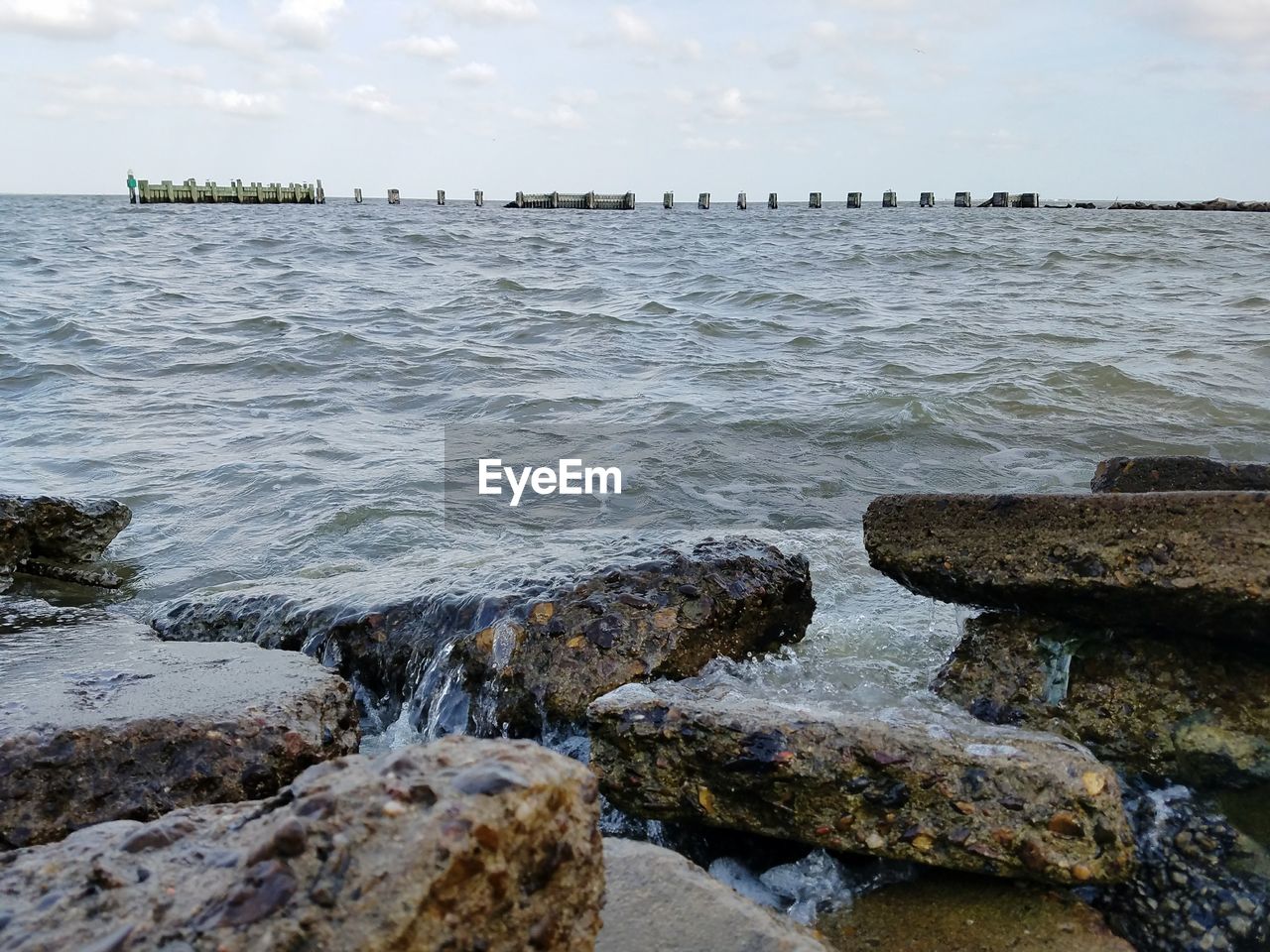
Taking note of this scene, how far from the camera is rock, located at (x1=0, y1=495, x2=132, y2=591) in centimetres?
476

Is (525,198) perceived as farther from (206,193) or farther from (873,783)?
(873,783)

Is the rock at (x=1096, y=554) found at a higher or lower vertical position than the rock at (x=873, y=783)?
higher

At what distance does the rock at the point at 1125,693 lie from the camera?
2.78m

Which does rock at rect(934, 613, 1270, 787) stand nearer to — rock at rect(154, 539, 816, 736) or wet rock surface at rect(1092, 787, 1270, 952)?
wet rock surface at rect(1092, 787, 1270, 952)

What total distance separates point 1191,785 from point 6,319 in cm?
1587

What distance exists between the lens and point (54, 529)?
4.98 meters

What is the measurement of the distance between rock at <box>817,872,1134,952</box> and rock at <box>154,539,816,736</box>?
1122 millimetres

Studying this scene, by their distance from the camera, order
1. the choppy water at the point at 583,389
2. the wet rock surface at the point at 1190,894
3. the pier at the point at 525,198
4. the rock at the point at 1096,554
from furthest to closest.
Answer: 1. the pier at the point at 525,198
2. the choppy water at the point at 583,389
3. the rock at the point at 1096,554
4. the wet rock surface at the point at 1190,894

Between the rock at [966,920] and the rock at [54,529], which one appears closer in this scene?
the rock at [966,920]

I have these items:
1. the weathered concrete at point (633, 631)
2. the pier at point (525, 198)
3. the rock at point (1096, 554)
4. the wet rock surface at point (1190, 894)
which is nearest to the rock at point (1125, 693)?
the rock at point (1096, 554)

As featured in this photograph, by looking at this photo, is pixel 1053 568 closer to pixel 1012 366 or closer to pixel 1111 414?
pixel 1111 414

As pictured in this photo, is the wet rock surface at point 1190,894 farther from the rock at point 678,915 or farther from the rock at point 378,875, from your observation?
the rock at point 378,875

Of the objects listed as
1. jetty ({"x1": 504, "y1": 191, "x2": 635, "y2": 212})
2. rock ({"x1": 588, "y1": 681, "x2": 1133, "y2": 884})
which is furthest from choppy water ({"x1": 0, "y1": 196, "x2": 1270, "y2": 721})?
jetty ({"x1": 504, "y1": 191, "x2": 635, "y2": 212})

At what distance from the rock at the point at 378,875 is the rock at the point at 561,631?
67.7 inches
